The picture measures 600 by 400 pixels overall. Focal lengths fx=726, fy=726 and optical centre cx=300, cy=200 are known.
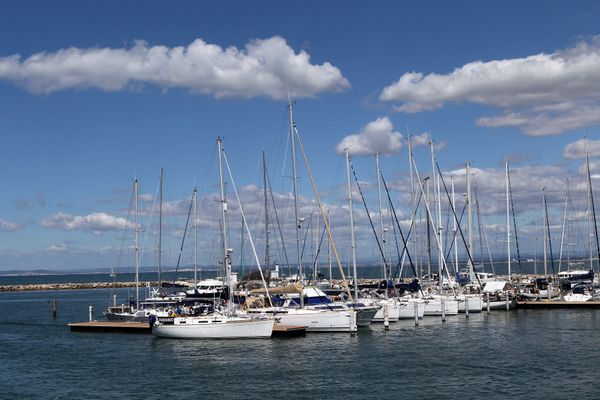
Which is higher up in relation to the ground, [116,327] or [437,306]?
[437,306]

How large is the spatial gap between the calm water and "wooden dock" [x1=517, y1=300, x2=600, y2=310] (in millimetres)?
14479

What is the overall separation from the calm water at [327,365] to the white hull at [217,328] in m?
0.83

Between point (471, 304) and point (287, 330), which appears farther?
point (471, 304)

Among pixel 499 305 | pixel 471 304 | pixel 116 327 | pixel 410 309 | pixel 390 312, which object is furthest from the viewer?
pixel 499 305

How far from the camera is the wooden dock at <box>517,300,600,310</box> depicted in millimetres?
79438

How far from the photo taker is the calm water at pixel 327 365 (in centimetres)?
3756

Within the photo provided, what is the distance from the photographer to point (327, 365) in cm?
4425

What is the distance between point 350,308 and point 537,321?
65.4ft

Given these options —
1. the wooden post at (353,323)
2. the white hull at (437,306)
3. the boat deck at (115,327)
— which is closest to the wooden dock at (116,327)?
the boat deck at (115,327)

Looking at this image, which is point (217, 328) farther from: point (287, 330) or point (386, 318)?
point (386, 318)

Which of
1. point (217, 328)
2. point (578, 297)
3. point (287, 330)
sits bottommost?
point (287, 330)

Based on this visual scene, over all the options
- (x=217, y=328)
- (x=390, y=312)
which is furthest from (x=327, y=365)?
(x=390, y=312)

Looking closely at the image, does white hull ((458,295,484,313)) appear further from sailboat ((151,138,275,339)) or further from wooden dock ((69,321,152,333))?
wooden dock ((69,321,152,333))

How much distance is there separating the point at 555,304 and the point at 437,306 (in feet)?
55.4
